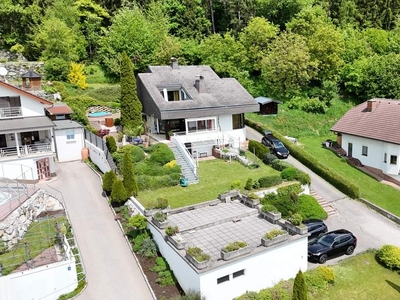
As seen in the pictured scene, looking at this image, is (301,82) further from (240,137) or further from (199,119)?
(199,119)

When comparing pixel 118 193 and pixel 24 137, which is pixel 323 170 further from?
pixel 24 137

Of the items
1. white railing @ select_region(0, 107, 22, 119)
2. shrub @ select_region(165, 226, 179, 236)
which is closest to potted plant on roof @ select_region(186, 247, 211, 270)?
shrub @ select_region(165, 226, 179, 236)

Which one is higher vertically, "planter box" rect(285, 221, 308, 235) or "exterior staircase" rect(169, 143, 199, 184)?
"exterior staircase" rect(169, 143, 199, 184)

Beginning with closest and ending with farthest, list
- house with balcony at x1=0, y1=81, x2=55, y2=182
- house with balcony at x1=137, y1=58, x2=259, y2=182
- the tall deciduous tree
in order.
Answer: house with balcony at x1=0, y1=81, x2=55, y2=182, house with balcony at x1=137, y1=58, x2=259, y2=182, the tall deciduous tree

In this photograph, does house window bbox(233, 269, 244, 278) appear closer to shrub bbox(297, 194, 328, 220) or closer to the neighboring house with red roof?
shrub bbox(297, 194, 328, 220)

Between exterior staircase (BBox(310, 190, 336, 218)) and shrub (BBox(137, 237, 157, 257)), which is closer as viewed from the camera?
shrub (BBox(137, 237, 157, 257))

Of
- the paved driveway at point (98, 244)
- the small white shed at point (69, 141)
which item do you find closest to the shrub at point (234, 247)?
the paved driveway at point (98, 244)

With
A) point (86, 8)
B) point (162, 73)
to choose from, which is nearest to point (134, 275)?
point (162, 73)

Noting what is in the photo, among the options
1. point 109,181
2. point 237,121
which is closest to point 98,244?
point 109,181
